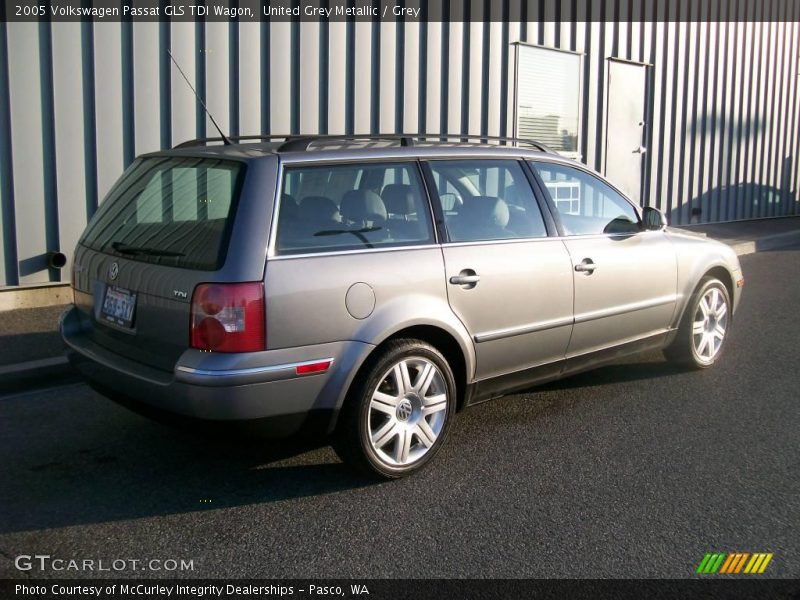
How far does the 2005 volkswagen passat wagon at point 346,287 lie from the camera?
12.0 feet

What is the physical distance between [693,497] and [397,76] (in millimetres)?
6862

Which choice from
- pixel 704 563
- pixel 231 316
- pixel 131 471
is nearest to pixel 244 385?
pixel 231 316

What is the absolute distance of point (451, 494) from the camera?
4.01 metres

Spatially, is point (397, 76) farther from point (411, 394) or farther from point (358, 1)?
point (411, 394)

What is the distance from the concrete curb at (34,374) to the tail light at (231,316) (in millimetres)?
2182

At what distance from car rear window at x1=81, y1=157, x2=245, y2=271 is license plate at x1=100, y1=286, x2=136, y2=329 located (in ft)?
0.58

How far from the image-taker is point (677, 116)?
1409cm

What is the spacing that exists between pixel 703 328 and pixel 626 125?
307 inches

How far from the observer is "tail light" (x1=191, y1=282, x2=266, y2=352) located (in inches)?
141

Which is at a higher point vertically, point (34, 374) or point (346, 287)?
point (346, 287)

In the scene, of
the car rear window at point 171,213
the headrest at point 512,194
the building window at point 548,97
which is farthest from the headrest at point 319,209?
the building window at point 548,97

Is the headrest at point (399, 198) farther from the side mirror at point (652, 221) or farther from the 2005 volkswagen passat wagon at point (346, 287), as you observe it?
the side mirror at point (652, 221)

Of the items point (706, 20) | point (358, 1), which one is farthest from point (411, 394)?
point (706, 20)

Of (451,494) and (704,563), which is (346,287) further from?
(704,563)
